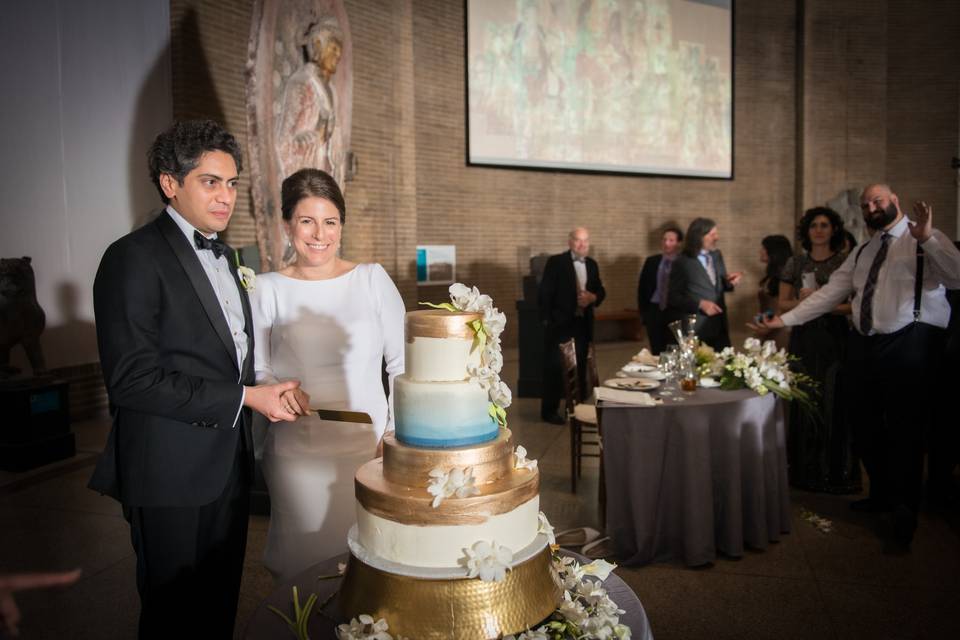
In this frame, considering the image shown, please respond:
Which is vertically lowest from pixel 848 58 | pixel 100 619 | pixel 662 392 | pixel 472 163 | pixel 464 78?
pixel 100 619

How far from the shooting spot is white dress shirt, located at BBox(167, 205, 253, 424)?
79.9 inches

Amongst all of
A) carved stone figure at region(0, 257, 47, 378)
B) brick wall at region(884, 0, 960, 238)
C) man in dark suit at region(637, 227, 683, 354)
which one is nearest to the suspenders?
man in dark suit at region(637, 227, 683, 354)

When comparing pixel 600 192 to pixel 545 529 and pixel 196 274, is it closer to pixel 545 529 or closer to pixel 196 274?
pixel 196 274

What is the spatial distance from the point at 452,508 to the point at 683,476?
103 inches

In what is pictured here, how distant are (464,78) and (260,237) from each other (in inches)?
264

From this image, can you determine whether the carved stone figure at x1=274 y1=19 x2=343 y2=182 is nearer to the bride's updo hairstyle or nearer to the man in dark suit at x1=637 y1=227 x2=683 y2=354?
the man in dark suit at x1=637 y1=227 x2=683 y2=354

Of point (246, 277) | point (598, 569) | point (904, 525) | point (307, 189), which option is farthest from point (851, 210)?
point (598, 569)

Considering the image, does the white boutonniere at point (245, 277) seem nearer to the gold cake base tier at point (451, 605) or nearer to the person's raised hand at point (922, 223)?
the gold cake base tier at point (451, 605)

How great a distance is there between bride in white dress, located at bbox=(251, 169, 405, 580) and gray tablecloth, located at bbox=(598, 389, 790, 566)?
175cm

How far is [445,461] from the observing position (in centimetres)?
153

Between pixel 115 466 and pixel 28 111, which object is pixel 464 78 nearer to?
pixel 28 111

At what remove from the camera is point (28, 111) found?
670cm

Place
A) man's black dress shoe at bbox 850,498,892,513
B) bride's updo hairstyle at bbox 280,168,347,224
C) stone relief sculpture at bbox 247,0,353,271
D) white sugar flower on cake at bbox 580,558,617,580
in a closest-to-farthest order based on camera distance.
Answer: white sugar flower on cake at bbox 580,558,617,580 < bride's updo hairstyle at bbox 280,168,347,224 < man's black dress shoe at bbox 850,498,892,513 < stone relief sculpture at bbox 247,0,353,271

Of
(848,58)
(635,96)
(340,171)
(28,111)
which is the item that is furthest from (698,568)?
(848,58)
